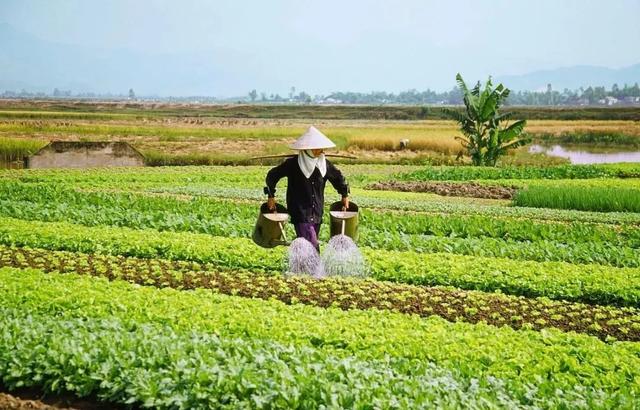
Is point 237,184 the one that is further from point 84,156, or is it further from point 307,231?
point 307,231

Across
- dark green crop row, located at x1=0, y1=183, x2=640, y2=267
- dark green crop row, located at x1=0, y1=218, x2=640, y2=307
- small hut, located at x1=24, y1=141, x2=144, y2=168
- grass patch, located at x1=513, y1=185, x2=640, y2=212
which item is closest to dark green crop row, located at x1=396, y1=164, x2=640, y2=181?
grass patch, located at x1=513, y1=185, x2=640, y2=212

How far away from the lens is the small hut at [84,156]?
3084 centimetres

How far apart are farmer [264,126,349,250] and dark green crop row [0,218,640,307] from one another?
1.31 meters

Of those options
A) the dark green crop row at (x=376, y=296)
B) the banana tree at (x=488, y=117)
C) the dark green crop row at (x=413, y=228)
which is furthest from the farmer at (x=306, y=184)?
the banana tree at (x=488, y=117)

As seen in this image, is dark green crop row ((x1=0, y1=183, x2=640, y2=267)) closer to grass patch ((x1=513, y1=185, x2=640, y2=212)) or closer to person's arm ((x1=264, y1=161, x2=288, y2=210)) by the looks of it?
person's arm ((x1=264, y1=161, x2=288, y2=210))

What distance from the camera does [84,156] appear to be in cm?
3144

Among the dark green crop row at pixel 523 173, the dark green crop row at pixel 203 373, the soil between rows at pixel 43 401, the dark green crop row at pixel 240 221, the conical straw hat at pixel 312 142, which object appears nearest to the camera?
the dark green crop row at pixel 203 373

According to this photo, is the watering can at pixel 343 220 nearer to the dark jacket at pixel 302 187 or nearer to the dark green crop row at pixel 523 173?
the dark jacket at pixel 302 187

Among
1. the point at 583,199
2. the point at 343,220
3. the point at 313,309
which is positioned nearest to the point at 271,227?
the point at 343,220

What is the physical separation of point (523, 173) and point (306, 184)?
2083 cm

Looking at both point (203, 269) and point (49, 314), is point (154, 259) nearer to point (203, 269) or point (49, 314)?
point (203, 269)

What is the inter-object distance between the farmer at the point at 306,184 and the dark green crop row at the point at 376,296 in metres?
0.74

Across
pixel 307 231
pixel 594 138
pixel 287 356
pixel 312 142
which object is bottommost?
pixel 594 138

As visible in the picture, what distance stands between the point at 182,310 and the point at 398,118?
7991 cm
